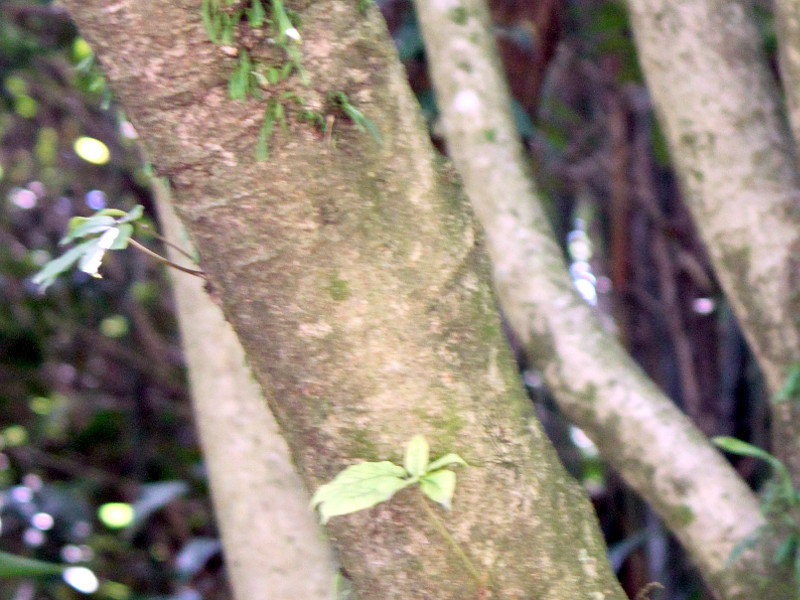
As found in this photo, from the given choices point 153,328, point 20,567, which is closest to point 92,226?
point 20,567

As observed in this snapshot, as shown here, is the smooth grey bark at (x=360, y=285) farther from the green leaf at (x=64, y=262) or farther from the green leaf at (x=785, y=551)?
the green leaf at (x=785, y=551)

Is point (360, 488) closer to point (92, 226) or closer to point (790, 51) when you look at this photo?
point (92, 226)

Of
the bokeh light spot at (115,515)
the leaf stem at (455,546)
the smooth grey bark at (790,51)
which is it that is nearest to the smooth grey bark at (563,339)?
the smooth grey bark at (790,51)

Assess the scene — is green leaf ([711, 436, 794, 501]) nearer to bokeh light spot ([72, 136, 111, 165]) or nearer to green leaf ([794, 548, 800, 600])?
green leaf ([794, 548, 800, 600])

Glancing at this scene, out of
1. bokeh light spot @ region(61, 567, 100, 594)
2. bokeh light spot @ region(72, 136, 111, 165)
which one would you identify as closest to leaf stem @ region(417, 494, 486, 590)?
bokeh light spot @ region(61, 567, 100, 594)

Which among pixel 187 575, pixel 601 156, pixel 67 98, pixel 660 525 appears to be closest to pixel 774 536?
pixel 660 525

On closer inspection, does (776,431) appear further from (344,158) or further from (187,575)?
(187,575)

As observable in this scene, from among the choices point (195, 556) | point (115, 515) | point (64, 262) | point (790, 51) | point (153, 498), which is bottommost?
point (115, 515)
